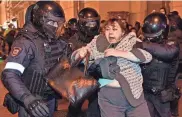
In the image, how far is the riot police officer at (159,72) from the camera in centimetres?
360

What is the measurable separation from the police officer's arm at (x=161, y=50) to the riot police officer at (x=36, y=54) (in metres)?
0.93

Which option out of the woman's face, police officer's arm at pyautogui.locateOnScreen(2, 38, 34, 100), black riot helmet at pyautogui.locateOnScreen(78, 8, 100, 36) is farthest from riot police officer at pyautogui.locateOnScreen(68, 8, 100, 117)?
police officer's arm at pyautogui.locateOnScreen(2, 38, 34, 100)

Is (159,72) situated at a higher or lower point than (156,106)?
higher

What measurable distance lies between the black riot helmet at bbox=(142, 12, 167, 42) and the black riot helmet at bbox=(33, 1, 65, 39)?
4.55 feet

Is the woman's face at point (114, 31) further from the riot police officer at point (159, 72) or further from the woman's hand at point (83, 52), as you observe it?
the riot police officer at point (159, 72)

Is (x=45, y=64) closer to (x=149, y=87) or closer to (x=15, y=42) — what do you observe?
(x=15, y=42)

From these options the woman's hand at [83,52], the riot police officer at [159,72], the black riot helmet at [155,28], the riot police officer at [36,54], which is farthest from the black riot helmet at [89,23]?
the riot police officer at [36,54]

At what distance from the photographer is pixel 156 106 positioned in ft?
12.4

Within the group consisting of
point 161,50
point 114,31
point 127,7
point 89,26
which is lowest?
point 127,7

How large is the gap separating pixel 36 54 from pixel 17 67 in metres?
0.21

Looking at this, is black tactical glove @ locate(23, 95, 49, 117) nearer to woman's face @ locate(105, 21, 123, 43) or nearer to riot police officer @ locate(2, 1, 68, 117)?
riot police officer @ locate(2, 1, 68, 117)

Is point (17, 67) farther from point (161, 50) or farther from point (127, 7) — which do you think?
point (127, 7)

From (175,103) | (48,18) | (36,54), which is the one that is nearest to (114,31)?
(48,18)

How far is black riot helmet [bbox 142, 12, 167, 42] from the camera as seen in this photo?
3.92 metres
